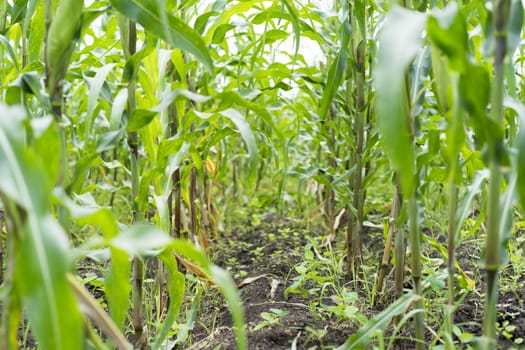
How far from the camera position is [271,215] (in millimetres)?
3209

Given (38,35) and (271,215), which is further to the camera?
(271,215)

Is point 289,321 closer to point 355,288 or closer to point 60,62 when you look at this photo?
point 355,288

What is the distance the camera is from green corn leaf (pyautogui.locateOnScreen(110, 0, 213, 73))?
895mm

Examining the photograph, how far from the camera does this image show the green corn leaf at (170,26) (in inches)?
35.2

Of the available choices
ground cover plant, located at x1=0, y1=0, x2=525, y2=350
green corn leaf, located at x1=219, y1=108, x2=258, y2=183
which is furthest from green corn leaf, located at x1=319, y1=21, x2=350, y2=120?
green corn leaf, located at x1=219, y1=108, x2=258, y2=183

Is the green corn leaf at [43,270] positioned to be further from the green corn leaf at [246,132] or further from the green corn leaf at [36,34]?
the green corn leaf at [36,34]

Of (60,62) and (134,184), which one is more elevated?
(60,62)

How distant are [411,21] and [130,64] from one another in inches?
22.8

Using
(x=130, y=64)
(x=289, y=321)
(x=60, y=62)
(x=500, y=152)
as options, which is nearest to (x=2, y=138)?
(x=60, y=62)

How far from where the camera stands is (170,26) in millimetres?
908

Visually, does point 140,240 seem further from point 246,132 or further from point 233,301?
point 246,132

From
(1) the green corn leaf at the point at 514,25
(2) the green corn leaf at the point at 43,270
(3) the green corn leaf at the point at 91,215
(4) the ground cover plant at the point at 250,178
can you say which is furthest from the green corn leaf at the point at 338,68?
(2) the green corn leaf at the point at 43,270

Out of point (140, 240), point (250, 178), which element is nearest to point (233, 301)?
point (140, 240)

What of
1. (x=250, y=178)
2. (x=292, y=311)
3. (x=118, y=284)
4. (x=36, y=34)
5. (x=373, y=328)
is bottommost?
(x=292, y=311)
